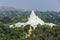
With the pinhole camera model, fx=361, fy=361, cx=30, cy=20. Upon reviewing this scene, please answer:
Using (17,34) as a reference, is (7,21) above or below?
below

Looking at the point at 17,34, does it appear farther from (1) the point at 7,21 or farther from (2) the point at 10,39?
(1) the point at 7,21

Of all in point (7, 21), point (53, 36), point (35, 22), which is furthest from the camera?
point (7, 21)

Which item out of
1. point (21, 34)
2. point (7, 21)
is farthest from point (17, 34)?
point (7, 21)

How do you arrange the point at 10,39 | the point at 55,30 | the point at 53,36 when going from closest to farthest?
the point at 10,39
the point at 53,36
the point at 55,30

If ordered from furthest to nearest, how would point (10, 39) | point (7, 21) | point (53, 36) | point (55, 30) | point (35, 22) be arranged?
point (7, 21)
point (35, 22)
point (55, 30)
point (53, 36)
point (10, 39)

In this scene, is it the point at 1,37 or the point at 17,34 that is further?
the point at 17,34

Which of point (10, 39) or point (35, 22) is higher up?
point (10, 39)

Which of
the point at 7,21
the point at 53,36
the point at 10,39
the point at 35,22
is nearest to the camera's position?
the point at 10,39

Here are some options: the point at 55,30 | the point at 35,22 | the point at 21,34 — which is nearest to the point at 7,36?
the point at 21,34

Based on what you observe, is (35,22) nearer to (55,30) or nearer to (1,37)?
(55,30)
